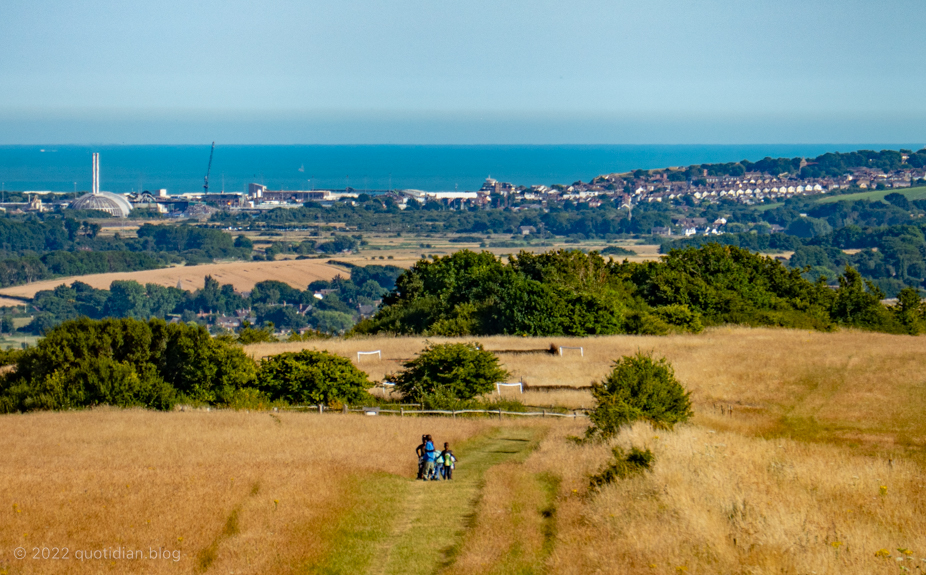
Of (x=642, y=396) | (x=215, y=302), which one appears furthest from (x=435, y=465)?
(x=215, y=302)

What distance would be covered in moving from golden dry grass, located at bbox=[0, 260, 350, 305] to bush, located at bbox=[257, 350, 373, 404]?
98523 mm

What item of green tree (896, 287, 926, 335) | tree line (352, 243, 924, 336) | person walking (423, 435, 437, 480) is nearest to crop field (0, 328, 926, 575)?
person walking (423, 435, 437, 480)

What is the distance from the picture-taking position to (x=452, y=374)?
29.9m

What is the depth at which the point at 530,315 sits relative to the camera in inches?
1822

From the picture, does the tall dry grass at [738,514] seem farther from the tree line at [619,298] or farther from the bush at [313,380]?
the tree line at [619,298]

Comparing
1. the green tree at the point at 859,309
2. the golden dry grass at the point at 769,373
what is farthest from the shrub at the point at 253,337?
the green tree at the point at 859,309

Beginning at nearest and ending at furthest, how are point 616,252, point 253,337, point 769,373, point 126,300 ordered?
point 769,373, point 253,337, point 126,300, point 616,252

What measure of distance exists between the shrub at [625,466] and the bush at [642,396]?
13.2 ft

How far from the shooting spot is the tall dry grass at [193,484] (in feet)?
44.4

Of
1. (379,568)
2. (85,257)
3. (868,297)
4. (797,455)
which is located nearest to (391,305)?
(868,297)

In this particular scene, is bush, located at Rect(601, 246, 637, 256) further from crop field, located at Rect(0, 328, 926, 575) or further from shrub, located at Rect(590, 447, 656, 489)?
shrub, located at Rect(590, 447, 656, 489)

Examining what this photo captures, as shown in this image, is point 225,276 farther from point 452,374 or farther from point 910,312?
point 452,374

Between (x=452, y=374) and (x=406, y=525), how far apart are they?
590 inches

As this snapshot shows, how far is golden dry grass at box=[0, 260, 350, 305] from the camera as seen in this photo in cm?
13175
